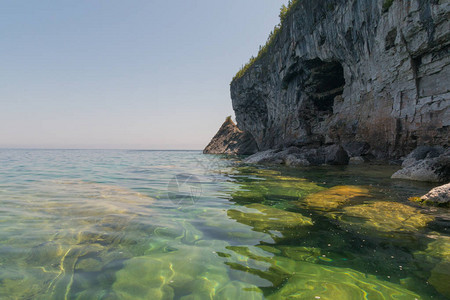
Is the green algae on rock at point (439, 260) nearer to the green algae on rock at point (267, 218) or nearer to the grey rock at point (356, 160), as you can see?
the green algae on rock at point (267, 218)

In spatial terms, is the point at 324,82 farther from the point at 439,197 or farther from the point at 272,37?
the point at 439,197

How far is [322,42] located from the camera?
19344mm

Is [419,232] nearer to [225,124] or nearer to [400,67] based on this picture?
[400,67]

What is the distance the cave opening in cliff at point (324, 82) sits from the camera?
21.7 meters

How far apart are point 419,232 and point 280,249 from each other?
6.77 ft

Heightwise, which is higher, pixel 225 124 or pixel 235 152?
pixel 225 124

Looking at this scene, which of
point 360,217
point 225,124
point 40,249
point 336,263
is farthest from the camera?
point 225,124

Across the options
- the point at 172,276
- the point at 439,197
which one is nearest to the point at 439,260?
the point at 172,276

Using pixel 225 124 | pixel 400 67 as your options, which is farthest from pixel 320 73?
pixel 225 124

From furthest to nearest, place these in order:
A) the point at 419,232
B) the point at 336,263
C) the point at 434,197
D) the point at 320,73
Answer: the point at 320,73, the point at 434,197, the point at 419,232, the point at 336,263

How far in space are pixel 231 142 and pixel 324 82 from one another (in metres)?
27.8

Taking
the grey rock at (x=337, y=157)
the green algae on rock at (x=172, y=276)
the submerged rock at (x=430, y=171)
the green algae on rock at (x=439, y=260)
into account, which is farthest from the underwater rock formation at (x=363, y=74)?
the green algae on rock at (x=172, y=276)

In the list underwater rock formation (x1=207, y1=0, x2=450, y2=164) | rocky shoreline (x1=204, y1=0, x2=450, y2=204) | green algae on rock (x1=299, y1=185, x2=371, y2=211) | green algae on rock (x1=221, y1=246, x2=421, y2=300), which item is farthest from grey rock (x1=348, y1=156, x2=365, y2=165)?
green algae on rock (x1=221, y1=246, x2=421, y2=300)

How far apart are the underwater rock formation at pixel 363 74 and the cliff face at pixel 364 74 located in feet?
0.15
